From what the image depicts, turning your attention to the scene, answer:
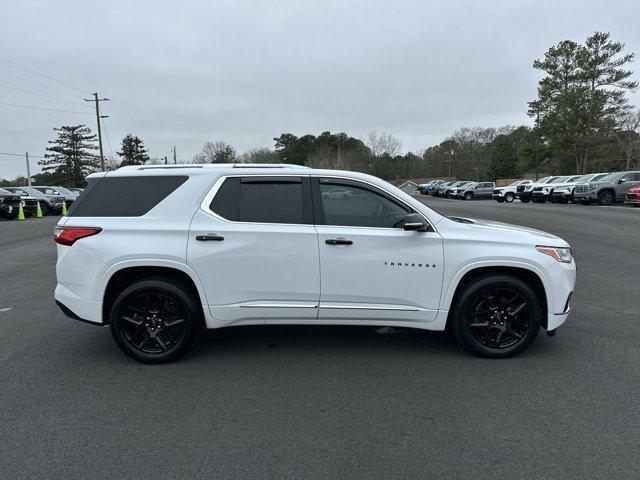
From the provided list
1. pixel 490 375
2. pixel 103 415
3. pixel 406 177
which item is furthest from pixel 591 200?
pixel 406 177


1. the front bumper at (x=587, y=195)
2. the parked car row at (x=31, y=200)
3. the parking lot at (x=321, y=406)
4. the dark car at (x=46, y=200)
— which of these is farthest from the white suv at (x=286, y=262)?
the front bumper at (x=587, y=195)

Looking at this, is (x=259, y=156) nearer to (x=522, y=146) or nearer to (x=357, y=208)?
(x=522, y=146)

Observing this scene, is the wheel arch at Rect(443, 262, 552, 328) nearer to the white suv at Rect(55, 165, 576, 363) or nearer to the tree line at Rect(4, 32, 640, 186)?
the white suv at Rect(55, 165, 576, 363)

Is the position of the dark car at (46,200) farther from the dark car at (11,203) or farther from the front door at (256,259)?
the front door at (256,259)

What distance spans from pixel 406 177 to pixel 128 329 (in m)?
101

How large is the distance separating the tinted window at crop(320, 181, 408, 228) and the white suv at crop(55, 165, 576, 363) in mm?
10

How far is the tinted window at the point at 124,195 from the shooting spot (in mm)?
4348

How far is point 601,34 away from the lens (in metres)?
49.6

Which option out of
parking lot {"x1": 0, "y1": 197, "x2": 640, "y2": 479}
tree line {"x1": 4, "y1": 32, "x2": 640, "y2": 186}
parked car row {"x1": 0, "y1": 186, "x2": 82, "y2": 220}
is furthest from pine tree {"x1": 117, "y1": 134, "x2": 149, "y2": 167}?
parking lot {"x1": 0, "y1": 197, "x2": 640, "y2": 479}

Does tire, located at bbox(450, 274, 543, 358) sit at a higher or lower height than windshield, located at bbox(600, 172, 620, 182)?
lower

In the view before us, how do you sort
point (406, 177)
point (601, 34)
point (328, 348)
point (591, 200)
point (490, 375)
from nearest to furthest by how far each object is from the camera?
point (490, 375), point (328, 348), point (591, 200), point (601, 34), point (406, 177)

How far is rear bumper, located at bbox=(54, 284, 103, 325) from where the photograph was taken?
14.0ft

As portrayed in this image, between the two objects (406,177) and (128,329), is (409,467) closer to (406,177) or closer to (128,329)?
(128,329)

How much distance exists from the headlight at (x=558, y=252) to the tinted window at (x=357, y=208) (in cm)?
130
